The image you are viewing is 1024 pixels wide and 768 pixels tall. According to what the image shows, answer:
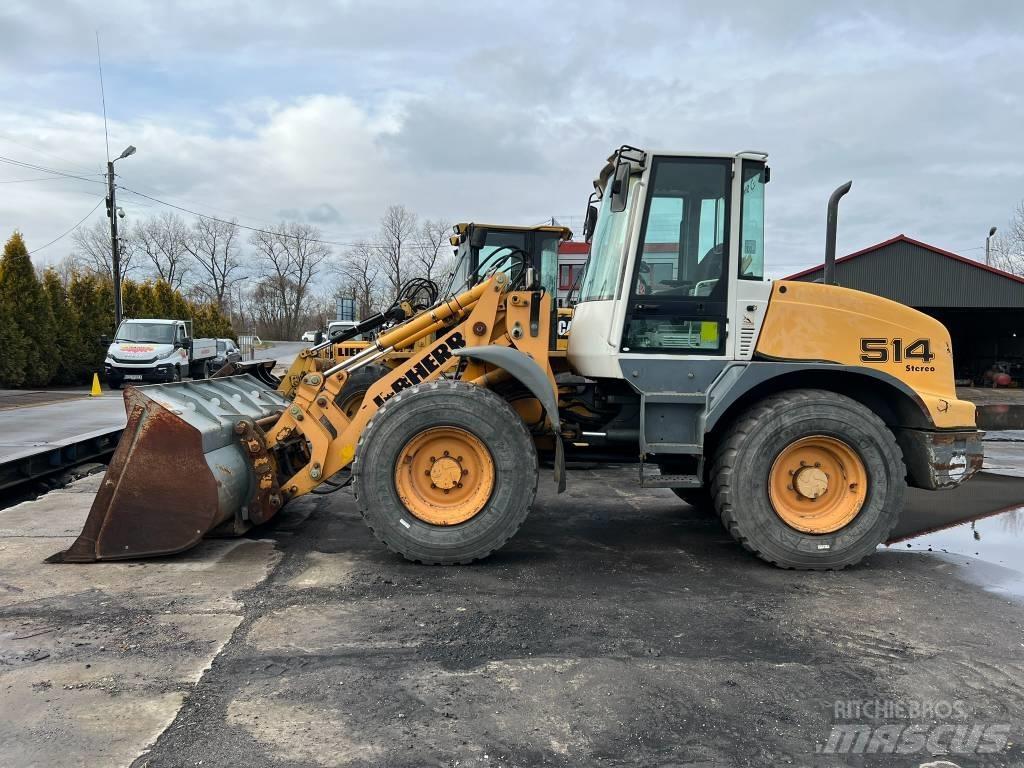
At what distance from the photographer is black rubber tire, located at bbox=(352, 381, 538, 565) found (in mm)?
4590

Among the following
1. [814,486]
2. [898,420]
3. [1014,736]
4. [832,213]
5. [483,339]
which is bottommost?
[1014,736]

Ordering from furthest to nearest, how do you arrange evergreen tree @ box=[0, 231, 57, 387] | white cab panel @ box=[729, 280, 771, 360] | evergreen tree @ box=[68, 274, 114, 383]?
evergreen tree @ box=[68, 274, 114, 383], evergreen tree @ box=[0, 231, 57, 387], white cab panel @ box=[729, 280, 771, 360]

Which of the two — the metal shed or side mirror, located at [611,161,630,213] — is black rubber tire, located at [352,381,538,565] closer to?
side mirror, located at [611,161,630,213]

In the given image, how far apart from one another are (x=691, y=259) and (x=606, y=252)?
0.71 metres

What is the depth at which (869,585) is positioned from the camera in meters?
4.53

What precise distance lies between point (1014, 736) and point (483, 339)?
3.58m

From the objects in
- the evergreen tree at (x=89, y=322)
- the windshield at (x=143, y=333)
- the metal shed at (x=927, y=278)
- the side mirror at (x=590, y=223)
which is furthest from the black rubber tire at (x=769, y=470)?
the evergreen tree at (x=89, y=322)

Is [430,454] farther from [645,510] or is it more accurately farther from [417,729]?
[645,510]

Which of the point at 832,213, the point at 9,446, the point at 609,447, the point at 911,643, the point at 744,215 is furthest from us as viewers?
the point at 9,446

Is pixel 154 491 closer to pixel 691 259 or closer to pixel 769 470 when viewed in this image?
pixel 691 259

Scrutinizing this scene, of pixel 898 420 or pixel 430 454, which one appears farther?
pixel 898 420

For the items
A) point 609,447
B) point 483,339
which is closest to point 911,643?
point 609,447

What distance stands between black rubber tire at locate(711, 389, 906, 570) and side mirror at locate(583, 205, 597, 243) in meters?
2.05

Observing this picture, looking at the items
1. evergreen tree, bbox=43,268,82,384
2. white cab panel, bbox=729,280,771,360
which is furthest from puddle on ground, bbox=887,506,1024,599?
evergreen tree, bbox=43,268,82,384
